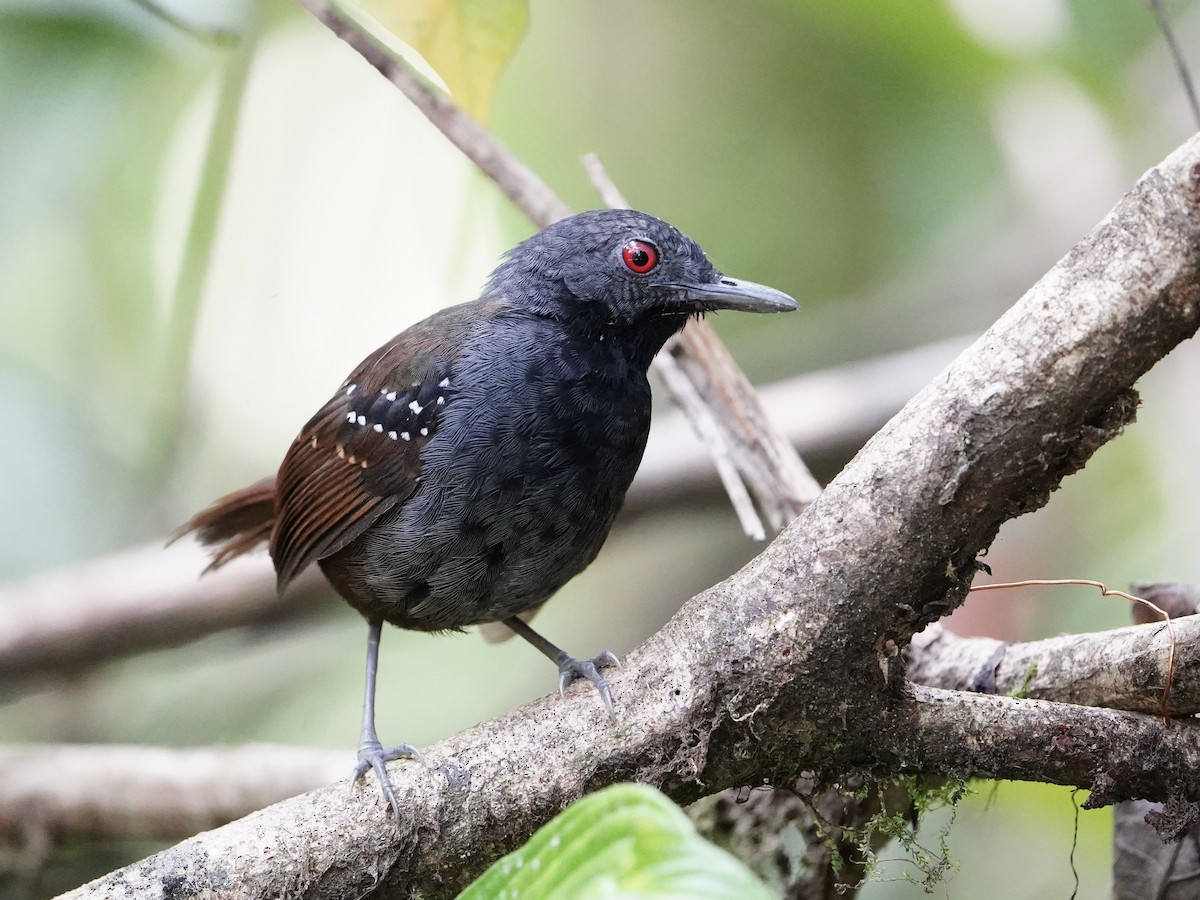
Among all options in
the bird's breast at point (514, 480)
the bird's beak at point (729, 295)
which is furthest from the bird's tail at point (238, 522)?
the bird's beak at point (729, 295)

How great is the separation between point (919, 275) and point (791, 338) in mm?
739

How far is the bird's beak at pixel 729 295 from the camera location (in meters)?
2.59

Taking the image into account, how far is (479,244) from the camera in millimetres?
4398

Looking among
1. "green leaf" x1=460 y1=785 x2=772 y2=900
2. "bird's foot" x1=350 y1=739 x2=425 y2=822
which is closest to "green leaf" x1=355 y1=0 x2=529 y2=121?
"bird's foot" x1=350 y1=739 x2=425 y2=822

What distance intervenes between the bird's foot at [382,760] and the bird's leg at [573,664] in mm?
384

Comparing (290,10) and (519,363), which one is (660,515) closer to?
(519,363)

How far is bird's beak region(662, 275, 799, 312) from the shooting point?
8.48 feet

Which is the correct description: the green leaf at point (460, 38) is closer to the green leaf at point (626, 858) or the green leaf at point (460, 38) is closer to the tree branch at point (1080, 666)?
the tree branch at point (1080, 666)

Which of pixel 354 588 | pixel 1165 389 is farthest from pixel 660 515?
pixel 1165 389

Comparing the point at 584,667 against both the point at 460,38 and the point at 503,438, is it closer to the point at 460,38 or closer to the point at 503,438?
the point at 503,438

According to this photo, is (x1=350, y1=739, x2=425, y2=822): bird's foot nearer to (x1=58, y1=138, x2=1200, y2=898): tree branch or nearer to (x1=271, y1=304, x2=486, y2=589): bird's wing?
(x1=58, y1=138, x2=1200, y2=898): tree branch

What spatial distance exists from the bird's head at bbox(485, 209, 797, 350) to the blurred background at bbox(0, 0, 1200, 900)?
160 cm

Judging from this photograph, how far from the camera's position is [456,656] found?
5.66 m

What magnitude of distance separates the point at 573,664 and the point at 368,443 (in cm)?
79
